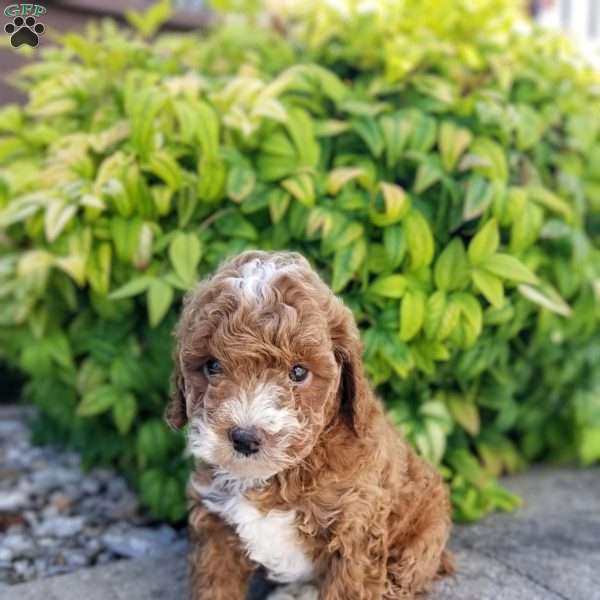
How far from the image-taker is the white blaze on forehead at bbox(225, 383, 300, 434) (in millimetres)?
2637

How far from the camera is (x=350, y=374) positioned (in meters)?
2.98

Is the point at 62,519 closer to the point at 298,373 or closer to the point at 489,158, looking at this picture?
the point at 298,373

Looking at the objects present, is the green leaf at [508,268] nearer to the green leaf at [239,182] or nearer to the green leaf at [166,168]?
the green leaf at [239,182]

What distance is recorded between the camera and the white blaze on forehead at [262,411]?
8.65ft

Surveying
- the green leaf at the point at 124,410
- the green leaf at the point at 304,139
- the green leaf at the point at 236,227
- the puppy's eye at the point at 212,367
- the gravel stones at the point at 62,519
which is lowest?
the gravel stones at the point at 62,519

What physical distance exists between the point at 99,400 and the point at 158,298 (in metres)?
0.73

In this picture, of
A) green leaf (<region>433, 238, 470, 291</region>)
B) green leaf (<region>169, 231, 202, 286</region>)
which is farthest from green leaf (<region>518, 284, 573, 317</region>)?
green leaf (<region>169, 231, 202, 286</region>)

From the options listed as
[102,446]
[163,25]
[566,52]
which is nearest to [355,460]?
[102,446]

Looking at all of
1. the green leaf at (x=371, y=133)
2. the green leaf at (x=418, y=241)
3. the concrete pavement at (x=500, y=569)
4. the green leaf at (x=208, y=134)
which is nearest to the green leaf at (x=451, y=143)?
the green leaf at (x=371, y=133)

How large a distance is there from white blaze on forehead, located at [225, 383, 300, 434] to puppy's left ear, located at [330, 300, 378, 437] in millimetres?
333

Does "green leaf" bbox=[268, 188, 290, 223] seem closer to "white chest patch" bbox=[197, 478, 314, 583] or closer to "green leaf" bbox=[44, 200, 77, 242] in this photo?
"green leaf" bbox=[44, 200, 77, 242]

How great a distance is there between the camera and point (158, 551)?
414cm

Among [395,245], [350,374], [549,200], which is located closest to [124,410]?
[395,245]

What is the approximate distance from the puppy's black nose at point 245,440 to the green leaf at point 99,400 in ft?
5.95
